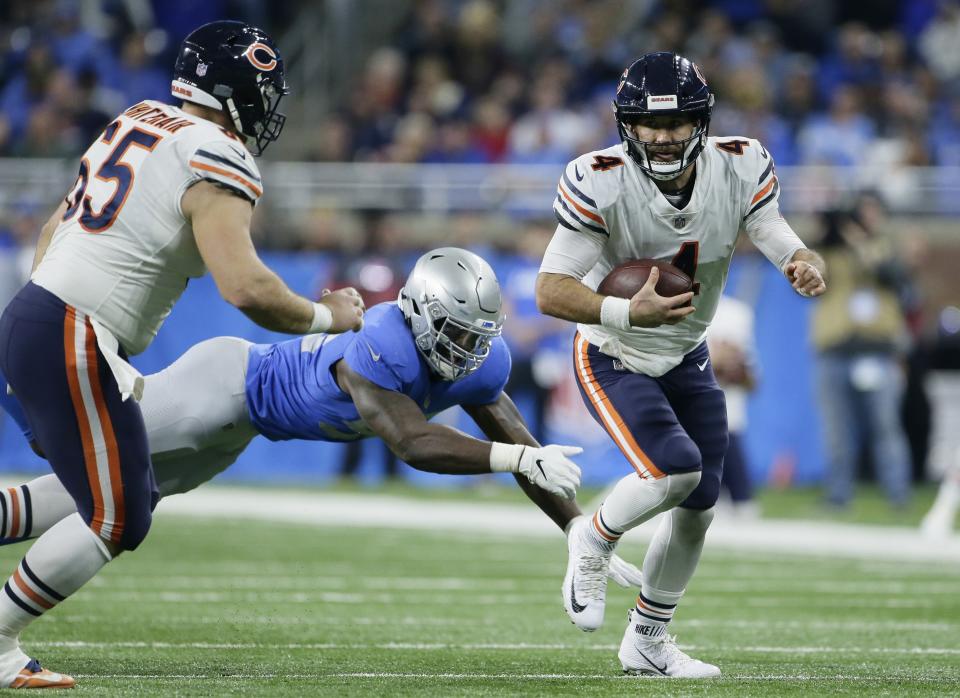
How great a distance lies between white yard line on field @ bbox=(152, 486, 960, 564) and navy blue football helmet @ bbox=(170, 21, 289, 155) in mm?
4867

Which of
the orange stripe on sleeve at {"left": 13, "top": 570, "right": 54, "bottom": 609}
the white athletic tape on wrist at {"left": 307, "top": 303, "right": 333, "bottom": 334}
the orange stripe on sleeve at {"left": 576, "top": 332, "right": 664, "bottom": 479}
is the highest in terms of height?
the white athletic tape on wrist at {"left": 307, "top": 303, "right": 333, "bottom": 334}

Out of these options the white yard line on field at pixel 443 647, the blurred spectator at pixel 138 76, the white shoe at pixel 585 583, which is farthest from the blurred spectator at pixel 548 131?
the white shoe at pixel 585 583

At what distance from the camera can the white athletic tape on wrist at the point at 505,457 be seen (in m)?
4.44

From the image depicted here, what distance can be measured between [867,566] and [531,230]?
4696mm

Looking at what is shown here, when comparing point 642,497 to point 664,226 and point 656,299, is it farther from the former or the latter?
point 664,226

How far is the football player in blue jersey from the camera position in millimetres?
4707

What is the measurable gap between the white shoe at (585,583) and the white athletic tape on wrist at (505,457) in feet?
1.59

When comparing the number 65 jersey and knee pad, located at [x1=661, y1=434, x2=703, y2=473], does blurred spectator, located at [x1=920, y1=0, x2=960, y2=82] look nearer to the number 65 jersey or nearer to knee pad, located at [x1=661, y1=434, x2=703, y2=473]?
the number 65 jersey

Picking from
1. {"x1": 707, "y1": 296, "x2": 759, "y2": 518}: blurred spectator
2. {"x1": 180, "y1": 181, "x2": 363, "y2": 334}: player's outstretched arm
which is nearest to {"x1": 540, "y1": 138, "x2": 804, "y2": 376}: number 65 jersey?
{"x1": 180, "y1": 181, "x2": 363, "y2": 334}: player's outstretched arm

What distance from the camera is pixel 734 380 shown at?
991 cm

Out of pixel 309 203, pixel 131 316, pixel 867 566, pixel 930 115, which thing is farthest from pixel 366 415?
pixel 930 115

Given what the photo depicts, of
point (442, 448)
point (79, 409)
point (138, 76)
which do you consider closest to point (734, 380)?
point (442, 448)

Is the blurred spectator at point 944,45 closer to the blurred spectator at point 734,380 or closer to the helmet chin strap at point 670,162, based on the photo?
the blurred spectator at point 734,380

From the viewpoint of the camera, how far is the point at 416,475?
12.6 m
